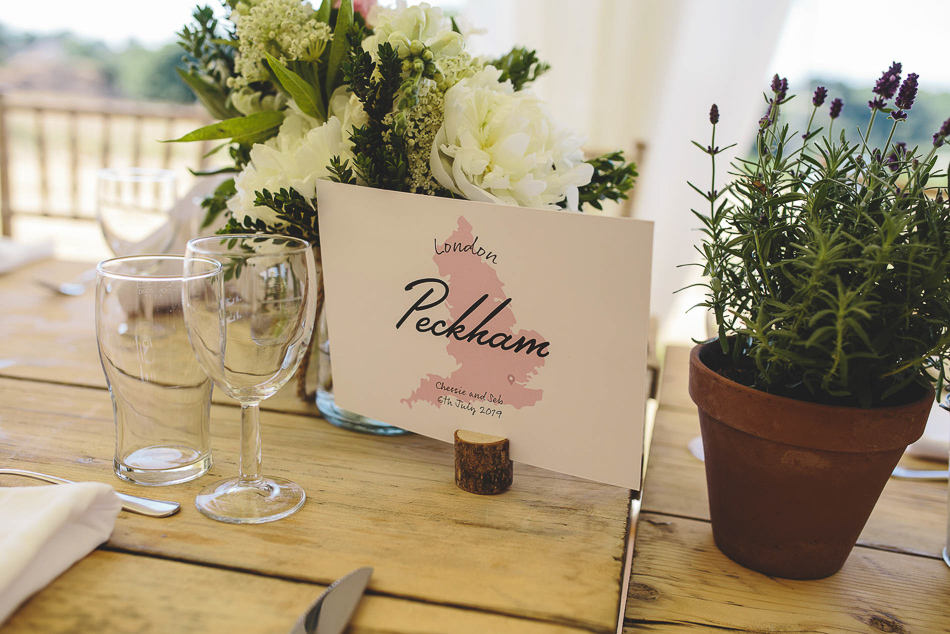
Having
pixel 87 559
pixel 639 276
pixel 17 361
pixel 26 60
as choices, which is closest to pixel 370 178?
pixel 639 276

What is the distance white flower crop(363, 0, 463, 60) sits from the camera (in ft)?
2.21

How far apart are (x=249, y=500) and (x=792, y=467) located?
1.53 feet

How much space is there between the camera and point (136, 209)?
105 cm

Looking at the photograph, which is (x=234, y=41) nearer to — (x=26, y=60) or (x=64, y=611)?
(x=64, y=611)

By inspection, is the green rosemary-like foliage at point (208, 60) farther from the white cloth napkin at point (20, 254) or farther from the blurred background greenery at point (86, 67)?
the blurred background greenery at point (86, 67)

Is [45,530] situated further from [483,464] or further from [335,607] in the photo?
[483,464]

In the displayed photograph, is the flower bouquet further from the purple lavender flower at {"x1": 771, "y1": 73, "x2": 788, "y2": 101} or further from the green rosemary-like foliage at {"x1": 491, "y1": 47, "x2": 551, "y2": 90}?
the purple lavender flower at {"x1": 771, "y1": 73, "x2": 788, "y2": 101}

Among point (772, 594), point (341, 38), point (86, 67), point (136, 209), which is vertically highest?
point (86, 67)

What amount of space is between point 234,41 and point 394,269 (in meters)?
0.37

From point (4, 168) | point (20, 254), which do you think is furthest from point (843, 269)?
point (4, 168)

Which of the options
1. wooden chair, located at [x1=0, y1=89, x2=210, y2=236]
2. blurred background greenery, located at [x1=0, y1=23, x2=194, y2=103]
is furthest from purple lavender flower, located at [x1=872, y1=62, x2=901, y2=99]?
blurred background greenery, located at [x1=0, y1=23, x2=194, y2=103]

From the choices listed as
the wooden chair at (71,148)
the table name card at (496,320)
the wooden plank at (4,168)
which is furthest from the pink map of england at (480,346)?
the wooden plank at (4,168)

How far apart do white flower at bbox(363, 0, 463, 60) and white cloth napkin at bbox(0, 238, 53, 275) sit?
101 cm

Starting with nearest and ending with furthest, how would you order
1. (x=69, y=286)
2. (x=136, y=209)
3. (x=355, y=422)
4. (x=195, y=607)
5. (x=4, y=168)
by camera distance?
(x=195, y=607) → (x=355, y=422) → (x=136, y=209) → (x=69, y=286) → (x=4, y=168)
